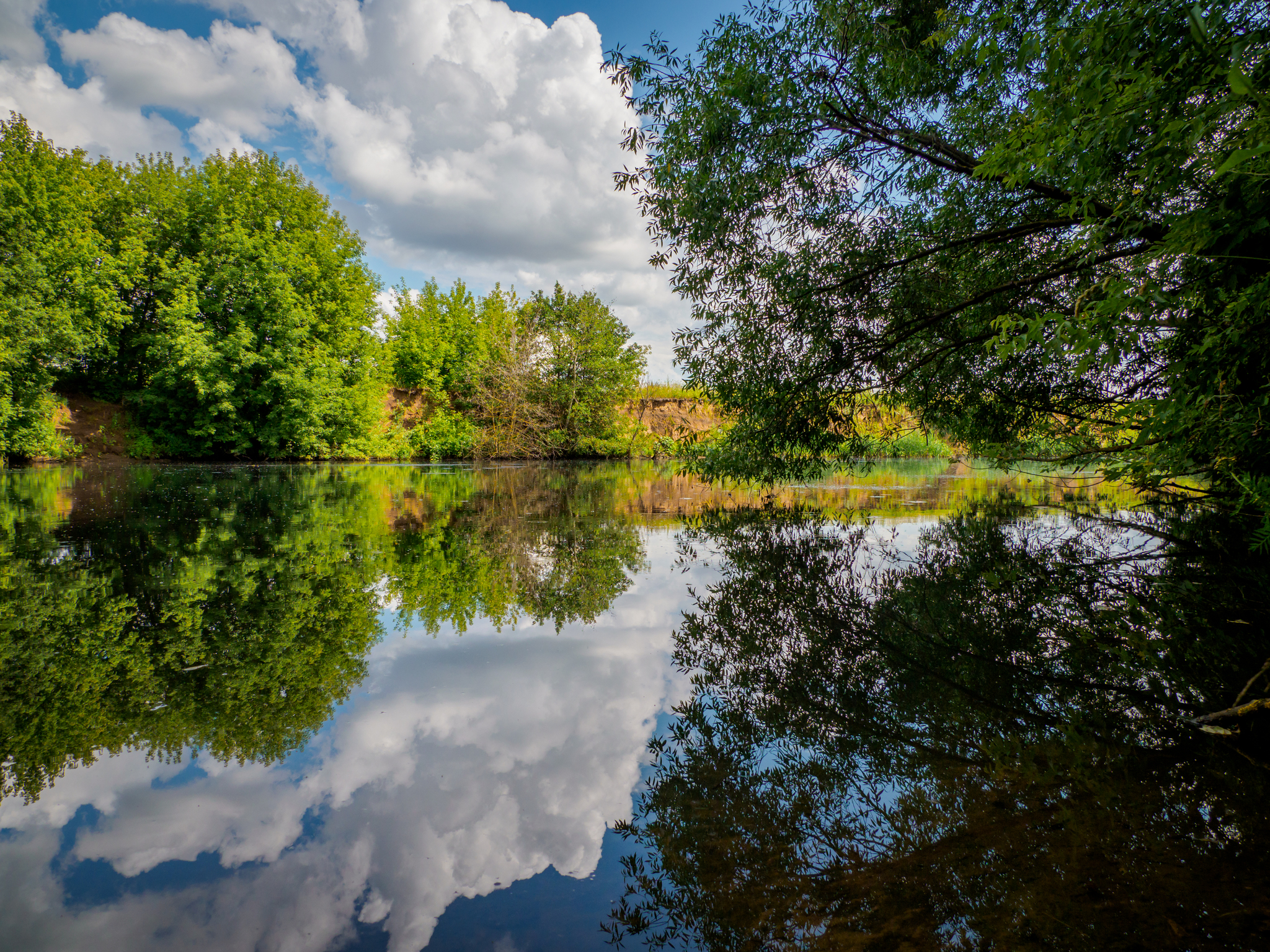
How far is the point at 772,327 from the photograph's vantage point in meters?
7.49

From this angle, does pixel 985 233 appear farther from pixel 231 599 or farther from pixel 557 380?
pixel 557 380

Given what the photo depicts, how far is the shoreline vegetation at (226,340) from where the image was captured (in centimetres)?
1925

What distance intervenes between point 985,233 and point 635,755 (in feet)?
20.5

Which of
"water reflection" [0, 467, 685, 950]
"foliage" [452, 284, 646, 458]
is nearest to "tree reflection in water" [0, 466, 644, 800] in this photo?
"water reflection" [0, 467, 685, 950]

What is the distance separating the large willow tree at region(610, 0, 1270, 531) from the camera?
2.76 meters

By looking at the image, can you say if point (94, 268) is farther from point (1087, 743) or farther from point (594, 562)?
point (1087, 743)

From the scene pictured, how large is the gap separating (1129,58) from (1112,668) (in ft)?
10.1

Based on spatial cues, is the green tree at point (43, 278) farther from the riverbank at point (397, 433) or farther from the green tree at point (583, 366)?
the green tree at point (583, 366)

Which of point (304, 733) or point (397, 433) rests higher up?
point (397, 433)

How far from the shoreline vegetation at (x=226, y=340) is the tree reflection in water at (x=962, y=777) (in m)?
14.8

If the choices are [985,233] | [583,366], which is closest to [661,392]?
[583,366]

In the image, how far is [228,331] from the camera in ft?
75.2

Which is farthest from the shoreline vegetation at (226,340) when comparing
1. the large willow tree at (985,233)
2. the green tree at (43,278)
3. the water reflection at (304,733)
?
the water reflection at (304,733)

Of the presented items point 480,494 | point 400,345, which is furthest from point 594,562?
point 400,345
